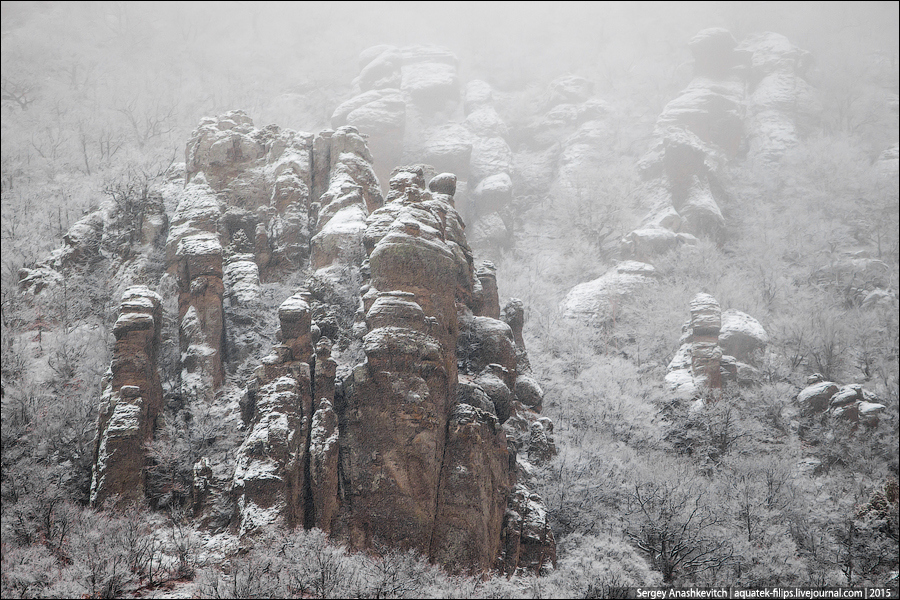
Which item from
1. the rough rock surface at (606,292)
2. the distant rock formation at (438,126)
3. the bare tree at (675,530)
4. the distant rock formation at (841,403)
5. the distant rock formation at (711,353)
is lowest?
the bare tree at (675,530)

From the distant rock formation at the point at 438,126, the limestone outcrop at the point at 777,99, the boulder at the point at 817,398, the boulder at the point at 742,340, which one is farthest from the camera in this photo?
the limestone outcrop at the point at 777,99

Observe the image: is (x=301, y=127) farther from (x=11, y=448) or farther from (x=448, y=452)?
A: (x=448, y=452)

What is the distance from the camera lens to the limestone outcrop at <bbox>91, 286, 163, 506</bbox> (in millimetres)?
19188

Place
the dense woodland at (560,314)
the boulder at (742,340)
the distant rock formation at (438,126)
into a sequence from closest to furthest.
Result: the dense woodland at (560,314) → the boulder at (742,340) → the distant rock formation at (438,126)

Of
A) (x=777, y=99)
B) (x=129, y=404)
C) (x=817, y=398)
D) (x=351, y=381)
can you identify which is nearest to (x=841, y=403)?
(x=817, y=398)

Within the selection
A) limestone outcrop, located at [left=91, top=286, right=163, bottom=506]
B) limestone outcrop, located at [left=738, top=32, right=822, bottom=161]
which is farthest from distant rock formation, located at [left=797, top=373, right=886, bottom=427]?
limestone outcrop, located at [left=738, top=32, right=822, bottom=161]

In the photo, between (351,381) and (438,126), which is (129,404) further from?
(438,126)

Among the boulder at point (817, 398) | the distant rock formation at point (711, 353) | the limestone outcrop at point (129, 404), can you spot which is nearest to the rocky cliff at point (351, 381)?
the limestone outcrop at point (129, 404)

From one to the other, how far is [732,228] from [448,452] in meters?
53.1

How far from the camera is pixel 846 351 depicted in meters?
45.8

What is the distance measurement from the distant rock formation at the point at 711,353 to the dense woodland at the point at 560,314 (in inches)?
43.4

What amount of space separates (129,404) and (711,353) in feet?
101

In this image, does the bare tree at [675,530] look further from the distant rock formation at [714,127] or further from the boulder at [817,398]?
the distant rock formation at [714,127]

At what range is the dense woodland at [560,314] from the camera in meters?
17.7
